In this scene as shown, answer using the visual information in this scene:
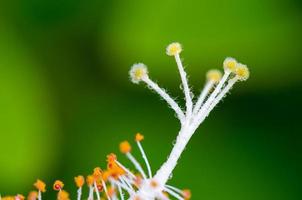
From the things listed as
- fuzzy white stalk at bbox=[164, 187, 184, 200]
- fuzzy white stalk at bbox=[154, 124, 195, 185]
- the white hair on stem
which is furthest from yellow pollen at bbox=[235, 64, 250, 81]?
fuzzy white stalk at bbox=[164, 187, 184, 200]

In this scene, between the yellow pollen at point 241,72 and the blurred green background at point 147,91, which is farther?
the blurred green background at point 147,91

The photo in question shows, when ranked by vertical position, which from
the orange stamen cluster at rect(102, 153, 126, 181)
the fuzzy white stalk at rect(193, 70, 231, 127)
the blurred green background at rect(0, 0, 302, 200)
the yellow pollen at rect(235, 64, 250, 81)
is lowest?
the orange stamen cluster at rect(102, 153, 126, 181)

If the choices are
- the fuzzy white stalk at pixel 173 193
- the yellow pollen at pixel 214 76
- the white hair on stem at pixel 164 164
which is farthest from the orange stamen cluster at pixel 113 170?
the yellow pollen at pixel 214 76

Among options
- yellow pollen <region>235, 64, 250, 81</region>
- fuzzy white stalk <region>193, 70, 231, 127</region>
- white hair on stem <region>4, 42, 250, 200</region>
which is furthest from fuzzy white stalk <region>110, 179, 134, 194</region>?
yellow pollen <region>235, 64, 250, 81</region>

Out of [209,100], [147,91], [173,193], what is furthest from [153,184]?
[147,91]

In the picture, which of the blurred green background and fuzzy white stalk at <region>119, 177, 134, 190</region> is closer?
fuzzy white stalk at <region>119, 177, 134, 190</region>

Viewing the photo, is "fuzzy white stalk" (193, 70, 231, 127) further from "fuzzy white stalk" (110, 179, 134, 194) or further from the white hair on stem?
"fuzzy white stalk" (110, 179, 134, 194)

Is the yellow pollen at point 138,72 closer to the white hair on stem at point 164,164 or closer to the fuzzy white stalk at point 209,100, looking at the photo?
the white hair on stem at point 164,164

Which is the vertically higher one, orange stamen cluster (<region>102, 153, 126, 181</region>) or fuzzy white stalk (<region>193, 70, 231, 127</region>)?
fuzzy white stalk (<region>193, 70, 231, 127</region>)

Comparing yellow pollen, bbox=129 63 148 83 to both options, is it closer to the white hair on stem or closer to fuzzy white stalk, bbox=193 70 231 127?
the white hair on stem

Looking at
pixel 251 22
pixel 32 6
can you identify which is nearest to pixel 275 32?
pixel 251 22
